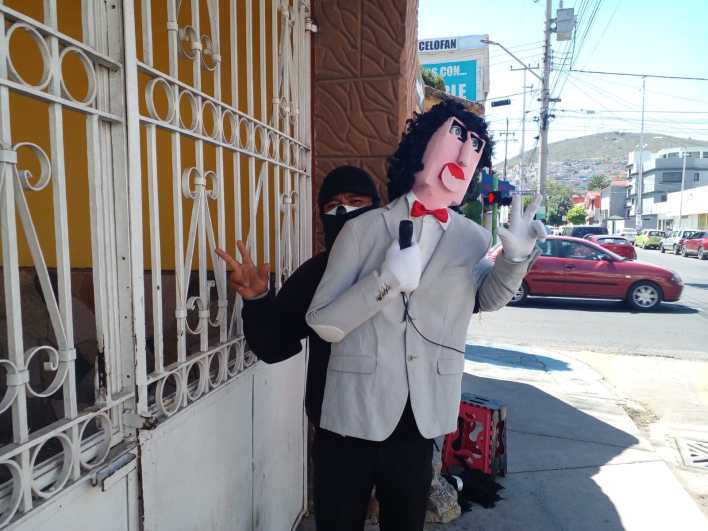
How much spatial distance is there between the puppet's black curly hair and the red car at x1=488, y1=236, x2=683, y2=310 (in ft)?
26.8

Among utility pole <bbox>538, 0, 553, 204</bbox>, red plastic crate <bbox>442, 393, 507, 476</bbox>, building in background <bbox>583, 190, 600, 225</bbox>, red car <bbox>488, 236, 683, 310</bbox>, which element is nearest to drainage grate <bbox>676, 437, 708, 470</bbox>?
red plastic crate <bbox>442, 393, 507, 476</bbox>

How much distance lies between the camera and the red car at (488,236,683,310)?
31.1 ft

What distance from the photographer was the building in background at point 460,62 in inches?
616

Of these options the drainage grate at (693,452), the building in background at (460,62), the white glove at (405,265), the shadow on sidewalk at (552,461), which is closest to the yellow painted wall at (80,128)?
the white glove at (405,265)

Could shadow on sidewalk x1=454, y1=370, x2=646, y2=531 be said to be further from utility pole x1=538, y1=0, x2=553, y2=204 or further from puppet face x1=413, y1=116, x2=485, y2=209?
utility pole x1=538, y1=0, x2=553, y2=204

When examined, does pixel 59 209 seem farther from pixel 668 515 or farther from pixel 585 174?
pixel 585 174

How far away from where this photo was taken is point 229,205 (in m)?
2.95

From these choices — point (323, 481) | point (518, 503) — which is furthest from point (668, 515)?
point (323, 481)

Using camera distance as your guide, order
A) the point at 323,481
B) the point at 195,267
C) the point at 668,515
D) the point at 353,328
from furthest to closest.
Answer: the point at 195,267 < the point at 668,515 < the point at 323,481 < the point at 353,328

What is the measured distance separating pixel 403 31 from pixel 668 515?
9.84ft

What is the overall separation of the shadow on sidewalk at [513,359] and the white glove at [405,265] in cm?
470

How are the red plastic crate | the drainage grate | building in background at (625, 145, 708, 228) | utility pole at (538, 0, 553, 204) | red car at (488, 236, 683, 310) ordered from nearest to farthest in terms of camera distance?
the red plastic crate → the drainage grate → red car at (488, 236, 683, 310) → utility pole at (538, 0, 553, 204) → building in background at (625, 145, 708, 228)

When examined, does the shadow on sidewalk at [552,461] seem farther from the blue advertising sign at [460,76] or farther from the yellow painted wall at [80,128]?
the blue advertising sign at [460,76]

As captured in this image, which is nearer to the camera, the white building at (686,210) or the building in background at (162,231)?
the building in background at (162,231)
